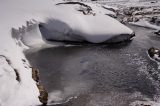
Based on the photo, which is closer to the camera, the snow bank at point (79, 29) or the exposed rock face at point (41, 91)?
the exposed rock face at point (41, 91)

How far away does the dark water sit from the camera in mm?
26453

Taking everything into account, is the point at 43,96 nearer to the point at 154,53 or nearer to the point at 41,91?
the point at 41,91

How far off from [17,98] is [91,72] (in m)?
9.56

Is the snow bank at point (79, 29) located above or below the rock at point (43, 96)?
below

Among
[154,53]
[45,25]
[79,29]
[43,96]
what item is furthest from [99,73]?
[45,25]

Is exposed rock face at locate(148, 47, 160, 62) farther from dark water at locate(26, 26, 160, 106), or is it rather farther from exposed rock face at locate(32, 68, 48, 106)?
exposed rock face at locate(32, 68, 48, 106)

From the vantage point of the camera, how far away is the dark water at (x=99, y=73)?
86.8 feet

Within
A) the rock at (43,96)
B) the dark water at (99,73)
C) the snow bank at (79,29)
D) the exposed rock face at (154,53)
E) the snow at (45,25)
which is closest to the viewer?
the rock at (43,96)

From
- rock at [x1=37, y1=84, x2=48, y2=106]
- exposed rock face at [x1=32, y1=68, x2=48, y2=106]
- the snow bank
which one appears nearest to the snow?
the snow bank

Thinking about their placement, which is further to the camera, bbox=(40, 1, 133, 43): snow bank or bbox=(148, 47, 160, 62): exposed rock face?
bbox=(40, 1, 133, 43): snow bank

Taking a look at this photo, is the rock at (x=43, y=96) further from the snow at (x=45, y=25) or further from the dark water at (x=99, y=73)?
the snow at (x=45, y=25)

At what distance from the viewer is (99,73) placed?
3142 cm

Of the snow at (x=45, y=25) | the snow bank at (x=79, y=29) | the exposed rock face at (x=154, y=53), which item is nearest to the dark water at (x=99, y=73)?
the exposed rock face at (x=154, y=53)

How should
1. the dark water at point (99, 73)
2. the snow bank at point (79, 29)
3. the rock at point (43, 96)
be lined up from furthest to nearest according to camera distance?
1. the snow bank at point (79, 29)
2. the dark water at point (99, 73)
3. the rock at point (43, 96)
